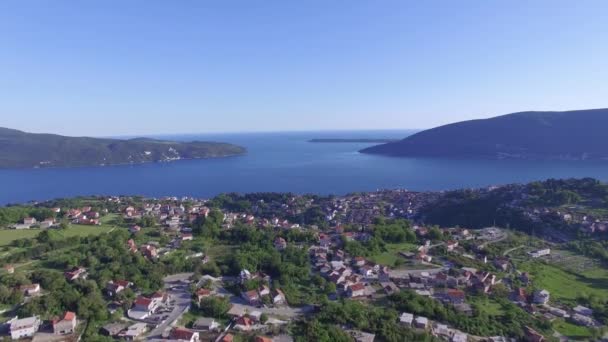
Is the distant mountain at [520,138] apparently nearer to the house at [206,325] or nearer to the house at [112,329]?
the house at [206,325]

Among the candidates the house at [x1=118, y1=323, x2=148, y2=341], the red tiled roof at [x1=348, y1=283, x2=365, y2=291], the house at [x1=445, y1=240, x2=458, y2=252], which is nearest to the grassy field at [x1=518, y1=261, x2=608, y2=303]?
the house at [x1=445, y1=240, x2=458, y2=252]

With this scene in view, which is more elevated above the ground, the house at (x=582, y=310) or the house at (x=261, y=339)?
the house at (x=261, y=339)

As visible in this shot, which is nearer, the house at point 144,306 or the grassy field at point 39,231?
the house at point 144,306

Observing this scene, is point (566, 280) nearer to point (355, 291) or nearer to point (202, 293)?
point (355, 291)

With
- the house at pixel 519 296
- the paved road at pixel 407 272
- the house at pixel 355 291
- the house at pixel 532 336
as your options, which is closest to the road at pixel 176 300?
the house at pixel 355 291

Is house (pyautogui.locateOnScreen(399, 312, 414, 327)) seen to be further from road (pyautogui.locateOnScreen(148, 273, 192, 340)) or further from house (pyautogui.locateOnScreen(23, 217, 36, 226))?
house (pyautogui.locateOnScreen(23, 217, 36, 226))

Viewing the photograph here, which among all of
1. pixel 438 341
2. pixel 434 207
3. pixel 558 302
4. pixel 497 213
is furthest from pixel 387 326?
pixel 434 207

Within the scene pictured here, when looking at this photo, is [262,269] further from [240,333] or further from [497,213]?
[497,213]
